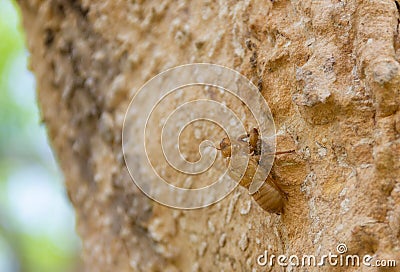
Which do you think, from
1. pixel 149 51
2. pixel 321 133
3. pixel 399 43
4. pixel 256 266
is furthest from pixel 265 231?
pixel 149 51

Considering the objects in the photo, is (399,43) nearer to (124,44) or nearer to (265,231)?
(265,231)

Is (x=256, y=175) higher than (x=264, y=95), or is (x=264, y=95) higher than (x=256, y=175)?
(x=264, y=95)

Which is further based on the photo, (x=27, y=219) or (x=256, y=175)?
(x=27, y=219)

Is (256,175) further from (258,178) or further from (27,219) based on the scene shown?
(27,219)

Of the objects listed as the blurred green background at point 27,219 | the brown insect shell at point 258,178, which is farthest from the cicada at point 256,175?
the blurred green background at point 27,219

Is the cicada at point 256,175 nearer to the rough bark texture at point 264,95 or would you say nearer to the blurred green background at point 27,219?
the rough bark texture at point 264,95

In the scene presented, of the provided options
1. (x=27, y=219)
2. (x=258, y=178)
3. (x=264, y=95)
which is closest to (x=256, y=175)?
(x=258, y=178)
